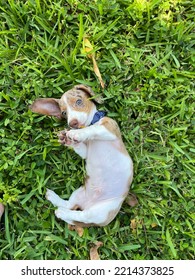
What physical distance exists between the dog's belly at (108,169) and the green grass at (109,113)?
278 millimetres

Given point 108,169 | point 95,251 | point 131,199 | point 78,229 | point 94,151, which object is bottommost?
point 95,251

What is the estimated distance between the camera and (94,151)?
3.86 meters

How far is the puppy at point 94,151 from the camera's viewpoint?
12.1 feet

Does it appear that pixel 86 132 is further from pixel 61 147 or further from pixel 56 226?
pixel 56 226

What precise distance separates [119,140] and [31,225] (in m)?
1.29

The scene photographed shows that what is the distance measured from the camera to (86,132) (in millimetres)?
3674

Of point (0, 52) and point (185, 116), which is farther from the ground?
point (0, 52)

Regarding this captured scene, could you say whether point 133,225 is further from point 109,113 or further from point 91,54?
point 91,54

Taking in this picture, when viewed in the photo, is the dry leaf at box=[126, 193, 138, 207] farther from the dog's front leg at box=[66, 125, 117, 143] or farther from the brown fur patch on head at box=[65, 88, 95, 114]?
the brown fur patch on head at box=[65, 88, 95, 114]

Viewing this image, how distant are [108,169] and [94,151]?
212mm

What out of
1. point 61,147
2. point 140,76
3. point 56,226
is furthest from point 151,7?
point 56,226

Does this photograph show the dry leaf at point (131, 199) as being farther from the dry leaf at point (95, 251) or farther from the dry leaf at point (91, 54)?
the dry leaf at point (91, 54)

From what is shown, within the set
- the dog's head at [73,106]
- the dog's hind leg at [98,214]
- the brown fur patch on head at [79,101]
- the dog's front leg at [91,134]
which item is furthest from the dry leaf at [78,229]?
the brown fur patch on head at [79,101]

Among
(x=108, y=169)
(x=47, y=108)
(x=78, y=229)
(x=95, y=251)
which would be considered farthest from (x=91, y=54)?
(x=95, y=251)
